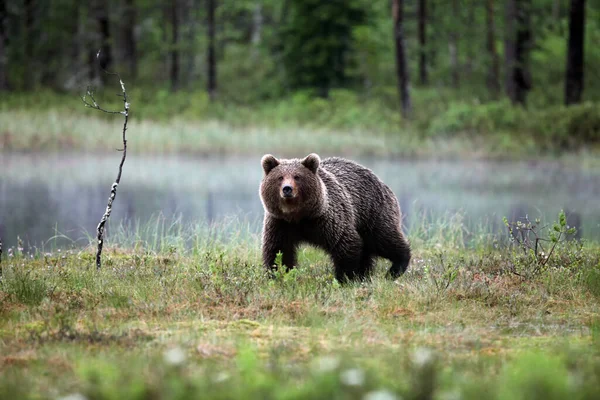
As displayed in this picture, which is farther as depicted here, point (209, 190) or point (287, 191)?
point (209, 190)

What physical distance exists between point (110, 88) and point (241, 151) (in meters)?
15.3

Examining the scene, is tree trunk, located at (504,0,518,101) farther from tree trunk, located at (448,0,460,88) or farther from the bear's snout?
the bear's snout

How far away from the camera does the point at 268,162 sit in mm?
8414

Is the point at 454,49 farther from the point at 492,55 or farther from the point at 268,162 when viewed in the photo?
the point at 268,162

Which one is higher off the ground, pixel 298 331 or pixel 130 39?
pixel 130 39

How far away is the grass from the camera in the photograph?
13.4ft

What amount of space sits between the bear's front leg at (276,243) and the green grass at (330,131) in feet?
58.3

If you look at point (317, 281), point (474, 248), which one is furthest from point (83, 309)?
point (474, 248)

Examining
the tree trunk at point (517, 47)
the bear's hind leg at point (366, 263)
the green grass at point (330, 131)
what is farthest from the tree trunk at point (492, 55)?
the bear's hind leg at point (366, 263)

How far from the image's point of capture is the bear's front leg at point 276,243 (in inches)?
336

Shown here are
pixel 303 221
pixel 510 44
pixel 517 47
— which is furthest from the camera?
pixel 517 47

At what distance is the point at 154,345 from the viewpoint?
19.6 ft

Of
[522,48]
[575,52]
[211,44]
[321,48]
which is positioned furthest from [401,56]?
[211,44]

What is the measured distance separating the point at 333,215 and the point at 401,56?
2366cm
